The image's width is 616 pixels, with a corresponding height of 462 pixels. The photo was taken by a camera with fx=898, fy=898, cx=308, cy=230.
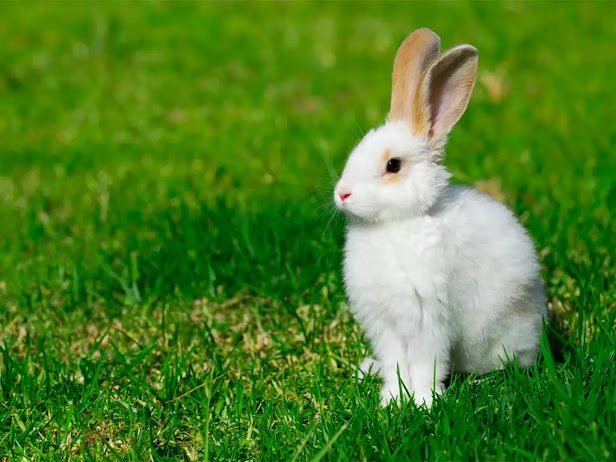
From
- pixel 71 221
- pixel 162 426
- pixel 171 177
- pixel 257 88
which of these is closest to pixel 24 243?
pixel 71 221

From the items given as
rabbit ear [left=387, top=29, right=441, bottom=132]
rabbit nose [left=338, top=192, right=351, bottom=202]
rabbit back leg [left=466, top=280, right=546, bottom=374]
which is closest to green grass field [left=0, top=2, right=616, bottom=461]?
rabbit back leg [left=466, top=280, right=546, bottom=374]

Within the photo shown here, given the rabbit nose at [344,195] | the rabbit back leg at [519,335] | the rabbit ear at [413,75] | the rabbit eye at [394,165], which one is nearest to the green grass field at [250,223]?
the rabbit back leg at [519,335]

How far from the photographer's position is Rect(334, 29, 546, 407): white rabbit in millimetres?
3100

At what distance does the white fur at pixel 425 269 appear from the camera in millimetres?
3094

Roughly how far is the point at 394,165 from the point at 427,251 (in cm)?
32

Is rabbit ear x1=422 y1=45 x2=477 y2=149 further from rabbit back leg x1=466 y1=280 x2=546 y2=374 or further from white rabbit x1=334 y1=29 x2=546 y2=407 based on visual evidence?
rabbit back leg x1=466 y1=280 x2=546 y2=374

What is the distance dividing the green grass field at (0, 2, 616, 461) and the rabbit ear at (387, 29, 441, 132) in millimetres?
477

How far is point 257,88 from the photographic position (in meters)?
7.00

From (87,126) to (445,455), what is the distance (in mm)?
4548

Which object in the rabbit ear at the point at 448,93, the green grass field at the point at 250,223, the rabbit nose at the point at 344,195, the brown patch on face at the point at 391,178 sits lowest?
the green grass field at the point at 250,223

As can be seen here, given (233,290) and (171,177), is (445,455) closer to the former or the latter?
(233,290)

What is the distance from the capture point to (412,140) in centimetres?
319

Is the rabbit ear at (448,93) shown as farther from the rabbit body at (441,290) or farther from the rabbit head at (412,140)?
the rabbit body at (441,290)

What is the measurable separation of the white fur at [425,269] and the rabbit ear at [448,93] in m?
0.10
